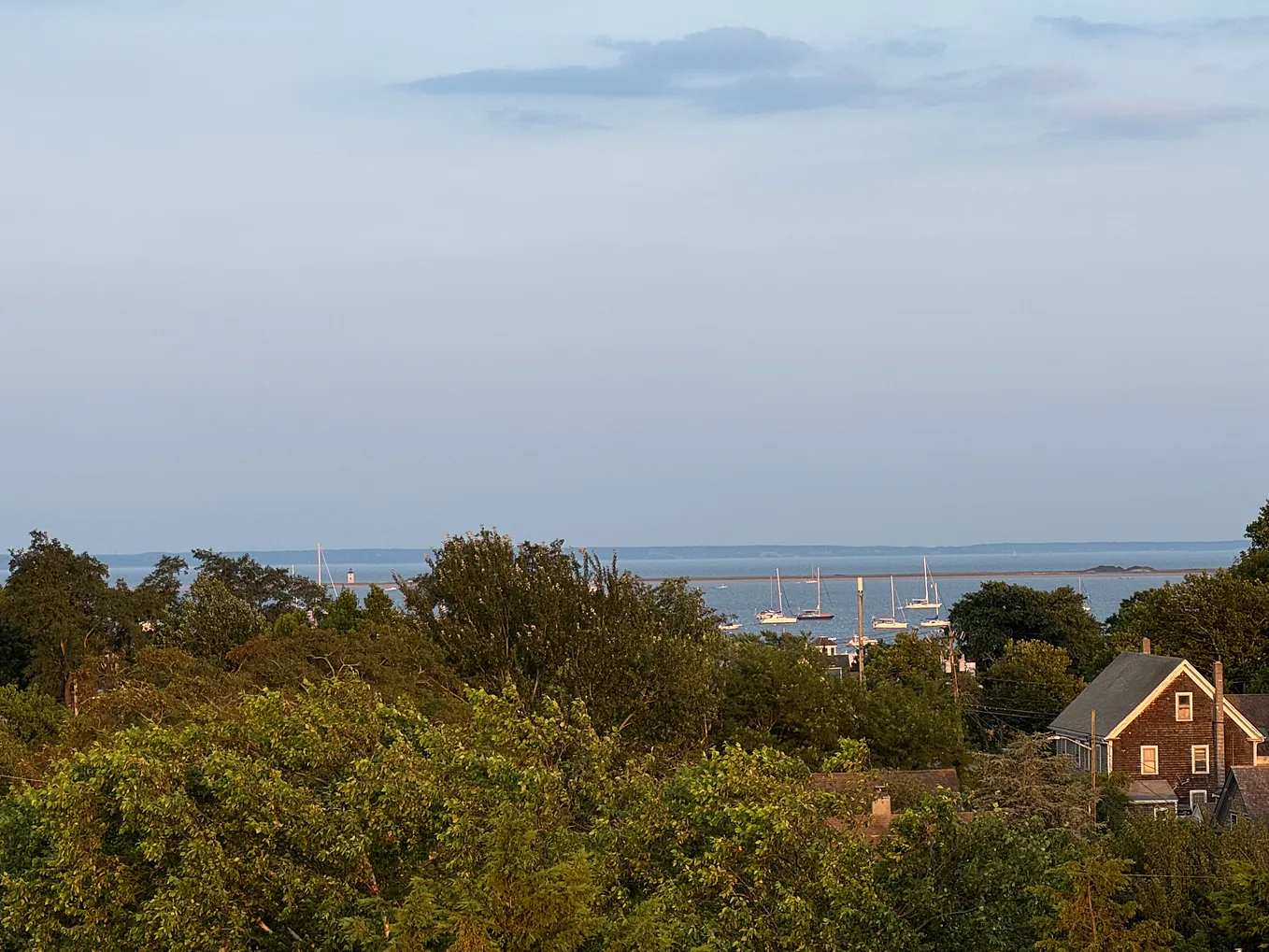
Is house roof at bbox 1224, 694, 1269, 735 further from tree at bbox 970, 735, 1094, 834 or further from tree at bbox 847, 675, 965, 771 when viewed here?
tree at bbox 970, 735, 1094, 834

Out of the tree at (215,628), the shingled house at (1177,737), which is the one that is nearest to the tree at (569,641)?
the tree at (215,628)

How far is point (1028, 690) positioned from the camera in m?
85.1

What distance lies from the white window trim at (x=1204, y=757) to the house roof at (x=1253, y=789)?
10060 mm

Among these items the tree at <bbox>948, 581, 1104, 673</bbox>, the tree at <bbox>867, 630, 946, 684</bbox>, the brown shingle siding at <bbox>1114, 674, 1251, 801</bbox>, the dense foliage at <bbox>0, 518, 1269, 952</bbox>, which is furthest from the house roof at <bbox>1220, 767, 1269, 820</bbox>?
the tree at <bbox>948, 581, 1104, 673</bbox>

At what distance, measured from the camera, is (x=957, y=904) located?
937 inches

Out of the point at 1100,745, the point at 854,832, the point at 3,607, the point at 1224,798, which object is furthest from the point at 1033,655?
the point at 854,832

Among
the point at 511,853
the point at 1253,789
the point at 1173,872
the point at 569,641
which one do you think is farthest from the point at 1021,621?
the point at 511,853

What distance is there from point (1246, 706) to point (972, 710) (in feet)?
52.2

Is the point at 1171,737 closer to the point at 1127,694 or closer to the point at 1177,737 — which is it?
the point at 1177,737

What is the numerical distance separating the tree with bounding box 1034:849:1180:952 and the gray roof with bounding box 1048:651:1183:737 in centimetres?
3989

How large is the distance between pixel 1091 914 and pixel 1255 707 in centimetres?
5232

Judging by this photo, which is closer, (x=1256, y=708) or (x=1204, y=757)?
(x=1204, y=757)

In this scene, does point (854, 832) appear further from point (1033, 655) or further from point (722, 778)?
point (1033, 655)

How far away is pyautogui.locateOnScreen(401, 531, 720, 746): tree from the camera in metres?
53.9
